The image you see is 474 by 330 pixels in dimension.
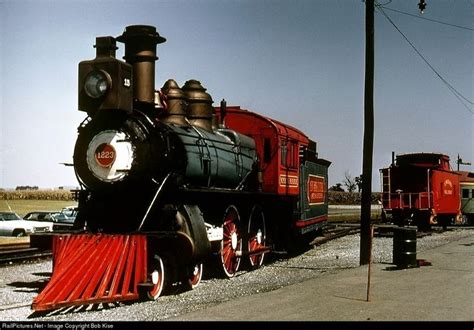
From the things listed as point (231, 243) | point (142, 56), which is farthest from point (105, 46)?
point (231, 243)

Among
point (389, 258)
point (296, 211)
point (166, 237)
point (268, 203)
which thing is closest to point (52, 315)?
point (166, 237)

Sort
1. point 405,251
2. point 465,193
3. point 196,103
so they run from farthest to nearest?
point 465,193 → point 405,251 → point 196,103

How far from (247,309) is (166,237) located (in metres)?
2.17

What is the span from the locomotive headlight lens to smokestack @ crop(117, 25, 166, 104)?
0.78 m

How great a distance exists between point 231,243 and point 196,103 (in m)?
2.86

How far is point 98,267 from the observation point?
8.94 metres

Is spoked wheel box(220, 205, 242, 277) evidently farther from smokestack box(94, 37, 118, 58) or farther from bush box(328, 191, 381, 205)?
bush box(328, 191, 381, 205)

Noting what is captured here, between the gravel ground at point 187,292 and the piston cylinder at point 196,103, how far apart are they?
3105 mm

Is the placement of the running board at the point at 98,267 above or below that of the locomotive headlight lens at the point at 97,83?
below

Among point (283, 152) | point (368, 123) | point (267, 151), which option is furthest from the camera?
point (368, 123)

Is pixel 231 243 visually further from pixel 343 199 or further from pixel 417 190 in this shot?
pixel 343 199

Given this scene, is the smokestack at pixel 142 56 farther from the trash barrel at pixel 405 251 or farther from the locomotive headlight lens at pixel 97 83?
the trash barrel at pixel 405 251

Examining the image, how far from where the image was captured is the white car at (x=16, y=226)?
2275 centimetres

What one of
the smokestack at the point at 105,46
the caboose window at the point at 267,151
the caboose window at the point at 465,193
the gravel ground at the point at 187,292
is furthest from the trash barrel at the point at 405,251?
the caboose window at the point at 465,193
